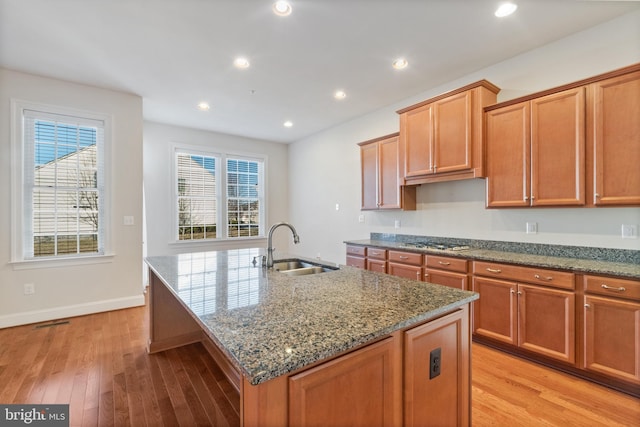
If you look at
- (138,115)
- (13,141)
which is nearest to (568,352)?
(138,115)

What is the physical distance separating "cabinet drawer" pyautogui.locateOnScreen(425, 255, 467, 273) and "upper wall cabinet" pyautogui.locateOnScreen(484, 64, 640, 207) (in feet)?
2.18

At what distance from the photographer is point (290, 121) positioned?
4934 mm

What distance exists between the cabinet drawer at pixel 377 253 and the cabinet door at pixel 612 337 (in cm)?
187

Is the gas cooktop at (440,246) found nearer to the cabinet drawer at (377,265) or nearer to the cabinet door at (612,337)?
the cabinet drawer at (377,265)

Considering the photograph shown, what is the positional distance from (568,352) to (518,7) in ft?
8.78

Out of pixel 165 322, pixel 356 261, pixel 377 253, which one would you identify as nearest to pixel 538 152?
pixel 377 253

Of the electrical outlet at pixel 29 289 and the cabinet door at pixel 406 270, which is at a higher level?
the cabinet door at pixel 406 270

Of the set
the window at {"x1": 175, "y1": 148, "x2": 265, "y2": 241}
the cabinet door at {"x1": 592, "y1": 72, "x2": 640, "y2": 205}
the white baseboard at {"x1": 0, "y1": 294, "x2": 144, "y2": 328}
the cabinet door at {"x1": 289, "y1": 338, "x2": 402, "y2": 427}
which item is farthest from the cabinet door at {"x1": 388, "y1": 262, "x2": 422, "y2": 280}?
the window at {"x1": 175, "y1": 148, "x2": 265, "y2": 241}

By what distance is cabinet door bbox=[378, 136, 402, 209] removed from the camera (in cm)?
374

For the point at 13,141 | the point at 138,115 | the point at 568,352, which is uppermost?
the point at 138,115

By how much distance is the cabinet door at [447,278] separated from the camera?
108 inches

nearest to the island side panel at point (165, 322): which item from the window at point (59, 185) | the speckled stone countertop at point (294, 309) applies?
the speckled stone countertop at point (294, 309)

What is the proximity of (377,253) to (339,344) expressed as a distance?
2861 mm

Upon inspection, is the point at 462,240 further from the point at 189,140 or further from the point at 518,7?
the point at 189,140
